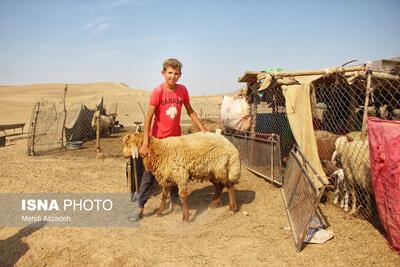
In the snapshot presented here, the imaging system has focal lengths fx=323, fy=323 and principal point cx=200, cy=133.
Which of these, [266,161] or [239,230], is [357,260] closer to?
[239,230]

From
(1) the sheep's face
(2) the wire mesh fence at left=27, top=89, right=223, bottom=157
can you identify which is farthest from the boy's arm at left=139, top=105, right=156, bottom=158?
(2) the wire mesh fence at left=27, top=89, right=223, bottom=157

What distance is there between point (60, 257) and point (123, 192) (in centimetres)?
261

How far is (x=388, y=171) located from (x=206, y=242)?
2.38 meters

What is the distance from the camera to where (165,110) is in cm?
491

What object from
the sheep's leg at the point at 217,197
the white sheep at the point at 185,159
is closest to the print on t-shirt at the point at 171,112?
the white sheep at the point at 185,159

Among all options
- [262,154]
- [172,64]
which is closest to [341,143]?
[262,154]

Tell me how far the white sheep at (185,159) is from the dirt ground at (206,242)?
0.58 meters

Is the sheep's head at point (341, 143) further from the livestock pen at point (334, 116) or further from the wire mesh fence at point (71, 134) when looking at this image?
the wire mesh fence at point (71, 134)

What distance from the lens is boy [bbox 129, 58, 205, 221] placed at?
477cm

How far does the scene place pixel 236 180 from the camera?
209 inches

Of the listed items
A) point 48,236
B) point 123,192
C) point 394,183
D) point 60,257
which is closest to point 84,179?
point 123,192

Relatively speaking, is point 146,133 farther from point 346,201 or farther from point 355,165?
point 346,201

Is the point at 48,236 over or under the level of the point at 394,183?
under

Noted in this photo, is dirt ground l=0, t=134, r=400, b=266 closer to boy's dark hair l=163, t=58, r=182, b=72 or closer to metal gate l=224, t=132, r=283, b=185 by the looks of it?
metal gate l=224, t=132, r=283, b=185
